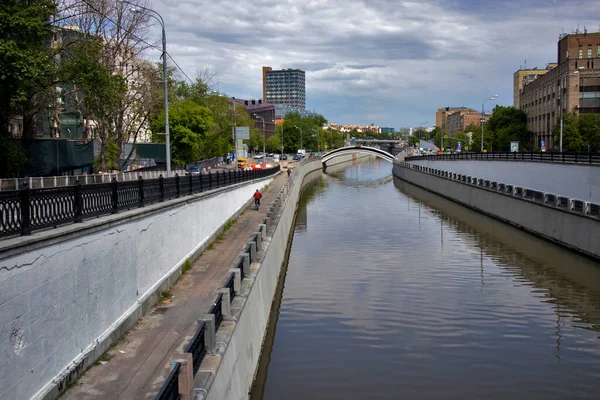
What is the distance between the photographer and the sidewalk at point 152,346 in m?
9.53

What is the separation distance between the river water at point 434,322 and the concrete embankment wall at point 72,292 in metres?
3.76

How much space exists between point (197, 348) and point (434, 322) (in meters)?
10.8

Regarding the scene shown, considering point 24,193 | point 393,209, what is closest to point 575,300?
point 24,193

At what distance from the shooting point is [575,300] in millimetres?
20578

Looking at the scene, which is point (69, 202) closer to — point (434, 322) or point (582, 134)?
point (434, 322)

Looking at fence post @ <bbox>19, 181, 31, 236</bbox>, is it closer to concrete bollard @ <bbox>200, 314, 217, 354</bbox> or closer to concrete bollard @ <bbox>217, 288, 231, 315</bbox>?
concrete bollard @ <bbox>200, 314, 217, 354</bbox>

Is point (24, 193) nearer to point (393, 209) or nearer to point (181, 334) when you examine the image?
point (181, 334)

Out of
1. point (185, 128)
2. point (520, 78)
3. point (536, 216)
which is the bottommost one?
point (536, 216)

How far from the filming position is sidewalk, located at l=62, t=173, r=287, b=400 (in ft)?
31.3

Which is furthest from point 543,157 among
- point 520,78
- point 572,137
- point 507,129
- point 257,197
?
point 520,78

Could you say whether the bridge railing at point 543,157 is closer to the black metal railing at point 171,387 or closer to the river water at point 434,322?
the river water at point 434,322

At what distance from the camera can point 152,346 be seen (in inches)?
463

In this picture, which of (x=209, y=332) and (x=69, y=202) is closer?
(x=209, y=332)

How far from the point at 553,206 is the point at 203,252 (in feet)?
63.1
